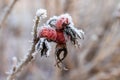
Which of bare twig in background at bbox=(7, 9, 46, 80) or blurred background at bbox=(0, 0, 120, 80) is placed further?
blurred background at bbox=(0, 0, 120, 80)

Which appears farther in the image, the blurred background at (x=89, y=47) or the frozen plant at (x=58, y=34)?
the blurred background at (x=89, y=47)

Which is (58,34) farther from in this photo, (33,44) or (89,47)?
(89,47)

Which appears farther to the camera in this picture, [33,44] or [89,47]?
[89,47]

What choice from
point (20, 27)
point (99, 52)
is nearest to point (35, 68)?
point (20, 27)

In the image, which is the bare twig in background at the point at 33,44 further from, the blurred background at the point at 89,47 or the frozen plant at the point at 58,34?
the blurred background at the point at 89,47

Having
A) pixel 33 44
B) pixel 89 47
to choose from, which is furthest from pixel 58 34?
pixel 89 47

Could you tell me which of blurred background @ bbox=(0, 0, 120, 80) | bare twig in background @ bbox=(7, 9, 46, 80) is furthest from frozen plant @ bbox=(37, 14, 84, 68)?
blurred background @ bbox=(0, 0, 120, 80)

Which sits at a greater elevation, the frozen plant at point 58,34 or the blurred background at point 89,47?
the blurred background at point 89,47

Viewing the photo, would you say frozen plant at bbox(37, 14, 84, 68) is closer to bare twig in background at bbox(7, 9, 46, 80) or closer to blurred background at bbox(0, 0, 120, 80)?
bare twig in background at bbox(7, 9, 46, 80)

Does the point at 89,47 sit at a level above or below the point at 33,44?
above

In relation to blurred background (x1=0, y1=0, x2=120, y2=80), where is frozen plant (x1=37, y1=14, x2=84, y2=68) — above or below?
below

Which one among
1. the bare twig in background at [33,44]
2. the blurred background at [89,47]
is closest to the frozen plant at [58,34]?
the bare twig in background at [33,44]

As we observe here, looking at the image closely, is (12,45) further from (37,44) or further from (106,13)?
(37,44)
